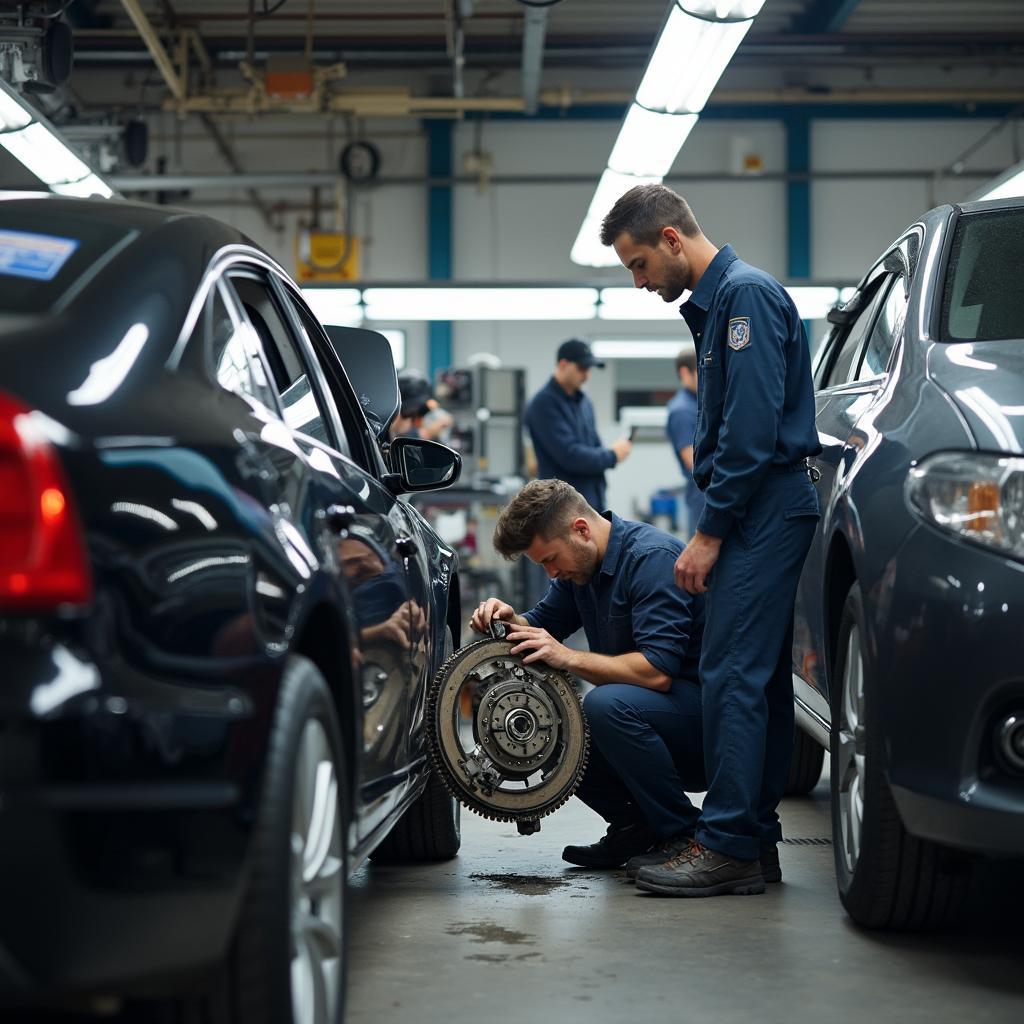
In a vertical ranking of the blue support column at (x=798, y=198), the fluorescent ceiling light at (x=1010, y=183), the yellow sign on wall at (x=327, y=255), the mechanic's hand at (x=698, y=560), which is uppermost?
the blue support column at (x=798, y=198)

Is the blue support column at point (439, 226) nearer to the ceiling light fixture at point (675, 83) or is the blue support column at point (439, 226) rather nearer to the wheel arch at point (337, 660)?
the ceiling light fixture at point (675, 83)

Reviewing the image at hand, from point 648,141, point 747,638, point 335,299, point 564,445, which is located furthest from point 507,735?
point 335,299

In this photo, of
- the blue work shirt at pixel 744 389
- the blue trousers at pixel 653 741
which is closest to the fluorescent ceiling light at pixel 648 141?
the blue work shirt at pixel 744 389

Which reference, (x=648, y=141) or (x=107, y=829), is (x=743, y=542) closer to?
(x=107, y=829)

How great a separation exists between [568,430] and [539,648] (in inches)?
192

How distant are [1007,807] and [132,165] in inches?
447

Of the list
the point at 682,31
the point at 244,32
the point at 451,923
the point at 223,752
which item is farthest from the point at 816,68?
the point at 223,752

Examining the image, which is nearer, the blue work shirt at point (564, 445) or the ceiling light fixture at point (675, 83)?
the ceiling light fixture at point (675, 83)

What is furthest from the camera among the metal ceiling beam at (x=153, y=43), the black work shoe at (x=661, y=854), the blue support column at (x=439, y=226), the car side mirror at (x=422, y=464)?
the blue support column at (x=439, y=226)

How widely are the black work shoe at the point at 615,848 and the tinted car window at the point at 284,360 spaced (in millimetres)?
1581

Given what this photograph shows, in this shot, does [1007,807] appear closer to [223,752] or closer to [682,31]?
[223,752]

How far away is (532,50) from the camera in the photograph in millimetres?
12430

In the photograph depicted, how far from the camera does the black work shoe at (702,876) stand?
3557 mm

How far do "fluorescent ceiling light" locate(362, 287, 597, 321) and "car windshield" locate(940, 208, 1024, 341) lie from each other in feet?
25.6
